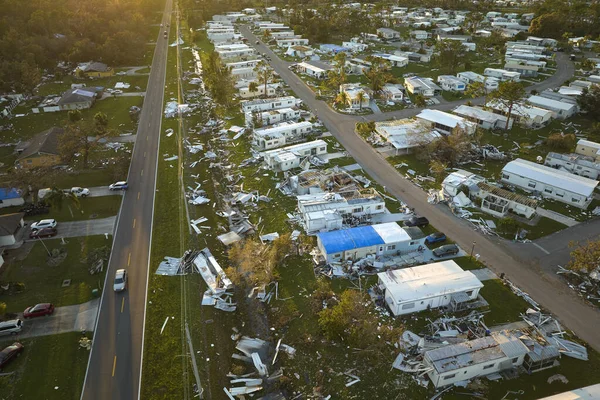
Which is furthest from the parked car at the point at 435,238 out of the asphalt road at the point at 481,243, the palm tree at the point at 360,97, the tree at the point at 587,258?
the palm tree at the point at 360,97

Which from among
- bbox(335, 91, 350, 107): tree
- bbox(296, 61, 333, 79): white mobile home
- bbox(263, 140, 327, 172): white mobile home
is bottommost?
bbox(263, 140, 327, 172): white mobile home

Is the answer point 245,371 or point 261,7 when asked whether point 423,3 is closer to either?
point 261,7

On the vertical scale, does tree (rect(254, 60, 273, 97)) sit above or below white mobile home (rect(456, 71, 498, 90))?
above

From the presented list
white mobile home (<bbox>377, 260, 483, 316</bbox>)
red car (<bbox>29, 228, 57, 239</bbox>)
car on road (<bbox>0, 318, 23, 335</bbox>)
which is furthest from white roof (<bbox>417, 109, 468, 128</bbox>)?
car on road (<bbox>0, 318, 23, 335</bbox>)

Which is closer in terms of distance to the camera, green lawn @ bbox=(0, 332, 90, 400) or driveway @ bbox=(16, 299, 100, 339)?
green lawn @ bbox=(0, 332, 90, 400)

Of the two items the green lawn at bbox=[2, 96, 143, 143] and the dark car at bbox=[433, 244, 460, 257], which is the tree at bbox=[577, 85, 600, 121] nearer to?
the dark car at bbox=[433, 244, 460, 257]

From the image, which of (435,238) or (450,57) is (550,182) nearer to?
(435,238)

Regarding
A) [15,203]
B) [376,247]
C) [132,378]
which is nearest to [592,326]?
[376,247]
